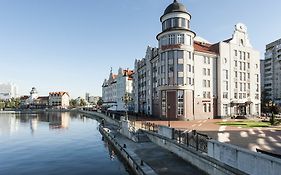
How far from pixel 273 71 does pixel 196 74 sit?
9033 cm

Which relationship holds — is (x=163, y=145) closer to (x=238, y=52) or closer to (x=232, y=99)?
(x=232, y=99)

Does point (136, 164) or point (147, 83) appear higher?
point (147, 83)

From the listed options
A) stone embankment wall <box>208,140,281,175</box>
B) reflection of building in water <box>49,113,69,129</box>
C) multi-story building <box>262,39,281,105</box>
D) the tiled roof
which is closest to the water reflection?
reflection of building in water <box>49,113,69,129</box>

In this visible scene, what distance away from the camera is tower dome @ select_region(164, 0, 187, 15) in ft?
164

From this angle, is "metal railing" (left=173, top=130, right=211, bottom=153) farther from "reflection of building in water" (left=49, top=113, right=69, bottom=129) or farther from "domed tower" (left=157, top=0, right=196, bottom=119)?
"reflection of building in water" (left=49, top=113, right=69, bottom=129)

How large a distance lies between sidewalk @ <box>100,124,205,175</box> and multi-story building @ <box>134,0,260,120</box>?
2440 centimetres

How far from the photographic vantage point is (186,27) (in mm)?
50719

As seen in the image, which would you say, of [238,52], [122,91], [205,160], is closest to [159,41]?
[238,52]

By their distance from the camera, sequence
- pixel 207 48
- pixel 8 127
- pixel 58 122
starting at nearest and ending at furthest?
pixel 207 48, pixel 8 127, pixel 58 122

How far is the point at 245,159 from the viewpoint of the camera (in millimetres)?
12633

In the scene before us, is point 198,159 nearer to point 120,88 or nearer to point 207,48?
point 207,48

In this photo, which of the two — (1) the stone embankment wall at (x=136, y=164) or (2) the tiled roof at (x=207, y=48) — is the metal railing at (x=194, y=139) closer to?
(1) the stone embankment wall at (x=136, y=164)

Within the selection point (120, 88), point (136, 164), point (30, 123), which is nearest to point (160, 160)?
point (136, 164)

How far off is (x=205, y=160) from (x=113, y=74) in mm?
112791
